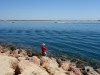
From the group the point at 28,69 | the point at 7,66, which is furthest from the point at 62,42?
the point at 28,69

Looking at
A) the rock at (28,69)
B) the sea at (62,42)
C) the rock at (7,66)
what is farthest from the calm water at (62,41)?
the rock at (7,66)

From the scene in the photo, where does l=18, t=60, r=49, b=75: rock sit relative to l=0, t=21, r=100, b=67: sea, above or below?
above

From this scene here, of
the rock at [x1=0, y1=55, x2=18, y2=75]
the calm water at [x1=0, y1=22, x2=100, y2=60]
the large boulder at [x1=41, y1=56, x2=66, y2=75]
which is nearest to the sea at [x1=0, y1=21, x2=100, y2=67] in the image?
the calm water at [x1=0, y1=22, x2=100, y2=60]

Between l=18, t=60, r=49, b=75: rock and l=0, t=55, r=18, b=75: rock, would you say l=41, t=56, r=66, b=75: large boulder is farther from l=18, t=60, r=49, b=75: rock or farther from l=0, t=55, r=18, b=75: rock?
l=0, t=55, r=18, b=75: rock

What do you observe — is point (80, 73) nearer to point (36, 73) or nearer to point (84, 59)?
point (36, 73)

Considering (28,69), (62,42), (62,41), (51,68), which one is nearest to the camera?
(28,69)

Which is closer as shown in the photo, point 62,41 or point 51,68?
point 51,68

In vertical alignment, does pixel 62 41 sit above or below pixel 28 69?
below

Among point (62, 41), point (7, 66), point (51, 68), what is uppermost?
point (7, 66)

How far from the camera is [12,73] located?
18.1 meters

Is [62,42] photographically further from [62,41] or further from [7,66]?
[7,66]

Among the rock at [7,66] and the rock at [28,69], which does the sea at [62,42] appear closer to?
the rock at [7,66]

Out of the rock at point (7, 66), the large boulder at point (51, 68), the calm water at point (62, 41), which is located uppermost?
the rock at point (7, 66)

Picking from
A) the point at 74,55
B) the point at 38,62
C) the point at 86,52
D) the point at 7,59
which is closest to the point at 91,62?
the point at 74,55
